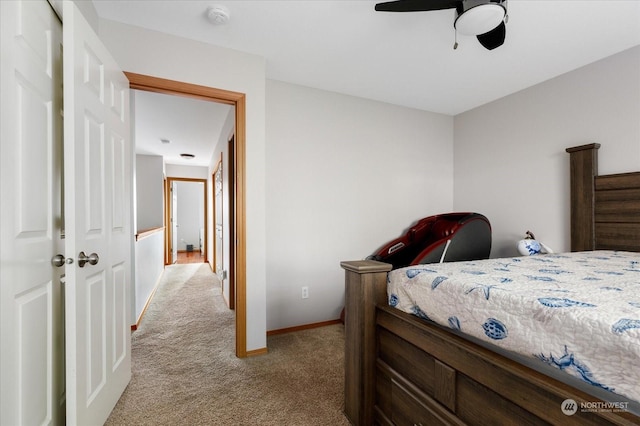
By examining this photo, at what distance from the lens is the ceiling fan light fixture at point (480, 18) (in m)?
1.34

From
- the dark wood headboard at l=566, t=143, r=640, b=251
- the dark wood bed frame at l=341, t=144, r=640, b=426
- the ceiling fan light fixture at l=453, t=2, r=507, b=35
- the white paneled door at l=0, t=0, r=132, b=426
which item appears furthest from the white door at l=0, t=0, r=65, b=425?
the dark wood headboard at l=566, t=143, r=640, b=251

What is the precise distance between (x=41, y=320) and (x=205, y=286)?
344 cm

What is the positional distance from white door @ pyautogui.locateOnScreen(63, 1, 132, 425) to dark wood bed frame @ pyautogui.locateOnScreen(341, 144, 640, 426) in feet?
3.89

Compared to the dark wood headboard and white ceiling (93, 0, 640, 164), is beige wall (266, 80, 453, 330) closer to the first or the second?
white ceiling (93, 0, 640, 164)

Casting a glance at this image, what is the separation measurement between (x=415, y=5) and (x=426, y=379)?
1704 millimetres

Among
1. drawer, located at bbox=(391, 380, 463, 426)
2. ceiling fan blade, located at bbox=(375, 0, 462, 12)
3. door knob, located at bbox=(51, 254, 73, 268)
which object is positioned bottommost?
drawer, located at bbox=(391, 380, 463, 426)

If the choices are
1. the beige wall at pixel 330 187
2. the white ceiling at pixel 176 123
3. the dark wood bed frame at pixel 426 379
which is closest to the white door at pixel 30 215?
the dark wood bed frame at pixel 426 379

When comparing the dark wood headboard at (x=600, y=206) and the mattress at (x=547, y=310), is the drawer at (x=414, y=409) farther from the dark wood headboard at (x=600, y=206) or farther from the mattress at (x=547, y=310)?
the dark wood headboard at (x=600, y=206)

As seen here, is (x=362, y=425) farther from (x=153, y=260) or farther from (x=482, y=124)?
(x=153, y=260)

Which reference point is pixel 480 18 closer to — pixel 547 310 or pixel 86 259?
pixel 547 310

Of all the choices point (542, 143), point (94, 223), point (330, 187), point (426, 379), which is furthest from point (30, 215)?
point (542, 143)

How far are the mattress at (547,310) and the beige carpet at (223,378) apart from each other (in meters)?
0.92

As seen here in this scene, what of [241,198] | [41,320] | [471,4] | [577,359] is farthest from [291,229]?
[577,359]

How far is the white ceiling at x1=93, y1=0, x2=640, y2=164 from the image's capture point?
177cm
